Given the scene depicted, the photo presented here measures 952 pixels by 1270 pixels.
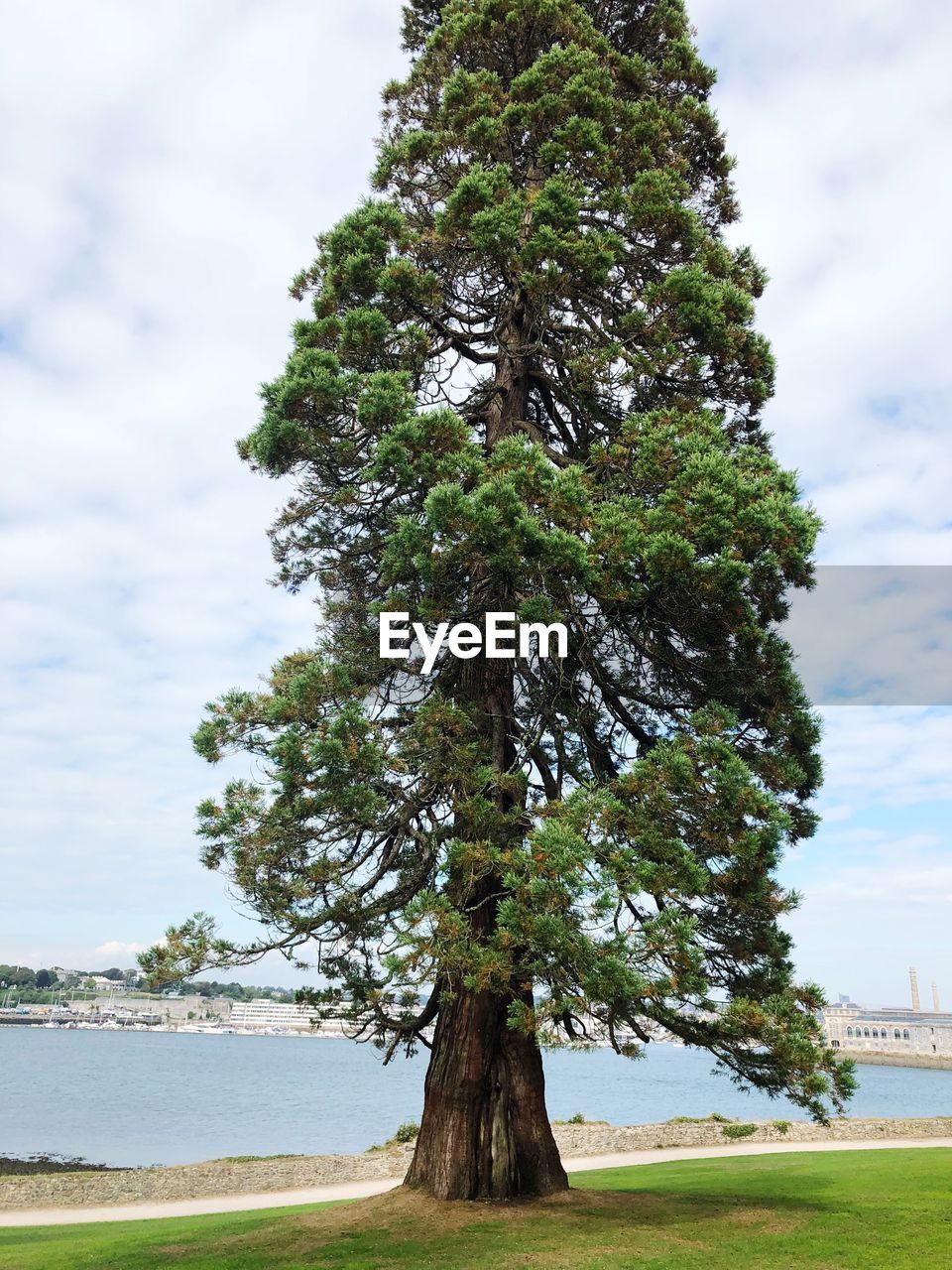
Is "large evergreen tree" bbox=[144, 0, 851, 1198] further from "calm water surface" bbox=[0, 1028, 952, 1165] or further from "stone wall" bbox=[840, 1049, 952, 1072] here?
"stone wall" bbox=[840, 1049, 952, 1072]

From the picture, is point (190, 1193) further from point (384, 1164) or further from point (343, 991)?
point (343, 991)

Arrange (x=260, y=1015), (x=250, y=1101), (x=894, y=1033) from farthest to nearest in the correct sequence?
(x=260, y=1015)
(x=894, y=1033)
(x=250, y=1101)

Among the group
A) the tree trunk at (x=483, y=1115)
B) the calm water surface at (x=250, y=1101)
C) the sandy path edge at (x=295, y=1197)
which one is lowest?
the calm water surface at (x=250, y=1101)

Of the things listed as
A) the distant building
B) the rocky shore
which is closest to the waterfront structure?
the distant building

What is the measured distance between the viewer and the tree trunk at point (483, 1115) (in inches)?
336

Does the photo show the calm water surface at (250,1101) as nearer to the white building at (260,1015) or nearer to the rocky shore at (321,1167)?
the rocky shore at (321,1167)

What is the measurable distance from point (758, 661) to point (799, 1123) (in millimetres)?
19014

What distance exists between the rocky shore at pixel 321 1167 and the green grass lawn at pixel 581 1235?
2.05 m

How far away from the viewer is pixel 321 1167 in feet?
53.7

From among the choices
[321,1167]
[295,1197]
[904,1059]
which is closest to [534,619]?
[295,1197]

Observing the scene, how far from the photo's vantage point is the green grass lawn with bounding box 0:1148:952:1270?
679 centimetres

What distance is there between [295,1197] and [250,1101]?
113 feet

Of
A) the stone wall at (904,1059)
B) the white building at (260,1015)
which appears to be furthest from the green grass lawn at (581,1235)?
the white building at (260,1015)

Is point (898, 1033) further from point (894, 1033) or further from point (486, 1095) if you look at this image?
point (486, 1095)
